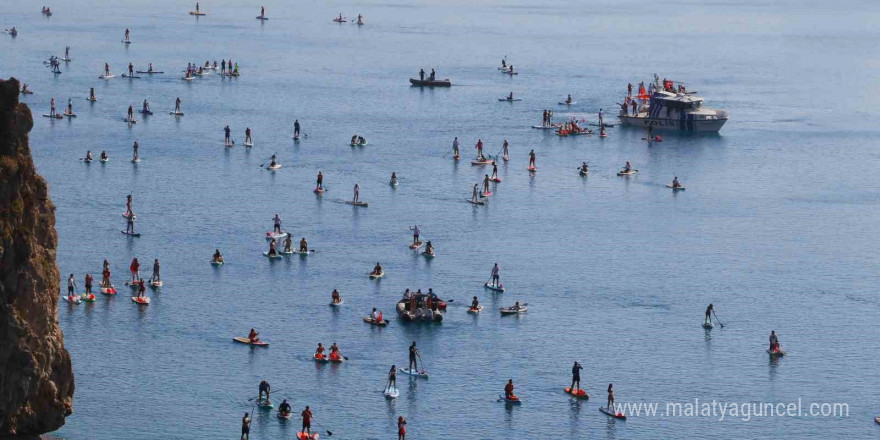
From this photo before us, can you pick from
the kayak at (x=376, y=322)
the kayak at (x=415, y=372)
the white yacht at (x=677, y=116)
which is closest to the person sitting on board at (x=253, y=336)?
the kayak at (x=376, y=322)

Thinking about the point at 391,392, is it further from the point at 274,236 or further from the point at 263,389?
the point at 274,236

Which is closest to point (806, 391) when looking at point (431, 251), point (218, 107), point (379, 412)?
point (379, 412)

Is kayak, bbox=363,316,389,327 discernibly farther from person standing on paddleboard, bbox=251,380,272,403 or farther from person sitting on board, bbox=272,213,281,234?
person sitting on board, bbox=272,213,281,234

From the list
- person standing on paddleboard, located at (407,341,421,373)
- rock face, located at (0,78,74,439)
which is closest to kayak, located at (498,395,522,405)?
person standing on paddleboard, located at (407,341,421,373)

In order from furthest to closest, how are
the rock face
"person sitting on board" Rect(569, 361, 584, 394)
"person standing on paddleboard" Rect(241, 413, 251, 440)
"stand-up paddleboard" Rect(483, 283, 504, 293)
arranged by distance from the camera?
"stand-up paddleboard" Rect(483, 283, 504, 293) < "person sitting on board" Rect(569, 361, 584, 394) < "person standing on paddleboard" Rect(241, 413, 251, 440) < the rock face

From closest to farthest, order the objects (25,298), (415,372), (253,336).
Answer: (25,298) < (415,372) < (253,336)

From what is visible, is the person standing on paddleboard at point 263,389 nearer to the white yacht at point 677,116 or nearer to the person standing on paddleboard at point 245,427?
the person standing on paddleboard at point 245,427

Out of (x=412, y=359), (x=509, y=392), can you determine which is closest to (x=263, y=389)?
(x=412, y=359)
